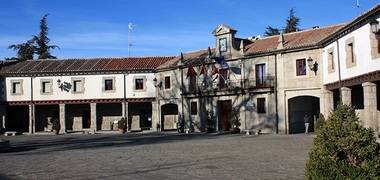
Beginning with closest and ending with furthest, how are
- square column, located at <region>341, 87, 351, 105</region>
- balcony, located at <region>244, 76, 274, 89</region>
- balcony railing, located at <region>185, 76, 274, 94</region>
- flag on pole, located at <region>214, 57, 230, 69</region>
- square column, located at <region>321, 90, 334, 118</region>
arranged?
square column, located at <region>341, 87, 351, 105</region> < square column, located at <region>321, 90, 334, 118</region> < balcony, located at <region>244, 76, 274, 89</region> < balcony railing, located at <region>185, 76, 274, 94</region> < flag on pole, located at <region>214, 57, 230, 69</region>

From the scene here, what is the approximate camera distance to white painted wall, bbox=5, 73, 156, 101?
4359 centimetres

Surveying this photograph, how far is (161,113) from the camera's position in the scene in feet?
140

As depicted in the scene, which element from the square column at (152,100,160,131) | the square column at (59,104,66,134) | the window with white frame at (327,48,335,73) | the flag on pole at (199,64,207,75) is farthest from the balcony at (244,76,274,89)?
the square column at (59,104,66,134)

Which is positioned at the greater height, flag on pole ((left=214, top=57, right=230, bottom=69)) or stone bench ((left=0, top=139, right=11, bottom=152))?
flag on pole ((left=214, top=57, right=230, bottom=69))

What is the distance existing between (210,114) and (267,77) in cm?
635

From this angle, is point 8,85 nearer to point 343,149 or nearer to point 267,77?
point 267,77

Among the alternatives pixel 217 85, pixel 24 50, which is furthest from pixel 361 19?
pixel 24 50

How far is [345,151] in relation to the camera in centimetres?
622

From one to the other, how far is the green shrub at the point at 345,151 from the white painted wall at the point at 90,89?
37.2 metres

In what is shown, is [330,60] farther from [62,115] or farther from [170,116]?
[62,115]

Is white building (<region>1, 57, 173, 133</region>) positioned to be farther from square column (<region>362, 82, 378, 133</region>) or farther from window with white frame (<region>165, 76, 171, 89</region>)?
square column (<region>362, 82, 378, 133</region>)

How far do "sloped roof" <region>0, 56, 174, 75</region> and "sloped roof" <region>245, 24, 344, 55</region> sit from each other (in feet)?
37.5

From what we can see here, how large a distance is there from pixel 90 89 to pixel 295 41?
20421mm

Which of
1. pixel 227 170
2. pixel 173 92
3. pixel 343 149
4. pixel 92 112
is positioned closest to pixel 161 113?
pixel 173 92
